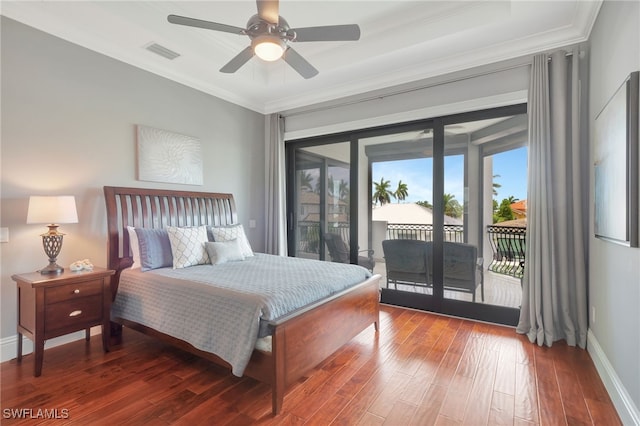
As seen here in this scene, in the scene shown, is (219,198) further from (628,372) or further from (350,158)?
(628,372)

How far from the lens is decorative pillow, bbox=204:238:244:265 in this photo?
10.4 feet

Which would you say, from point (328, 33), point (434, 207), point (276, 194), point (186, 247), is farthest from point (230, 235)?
point (434, 207)

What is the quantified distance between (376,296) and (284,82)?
9.72 feet

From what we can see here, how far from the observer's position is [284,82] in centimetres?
411

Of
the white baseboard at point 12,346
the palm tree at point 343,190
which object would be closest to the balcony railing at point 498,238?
the palm tree at point 343,190

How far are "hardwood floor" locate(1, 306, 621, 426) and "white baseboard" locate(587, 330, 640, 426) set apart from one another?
0.06 meters

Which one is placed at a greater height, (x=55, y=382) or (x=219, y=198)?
(x=219, y=198)

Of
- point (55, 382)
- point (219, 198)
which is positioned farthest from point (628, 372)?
point (219, 198)

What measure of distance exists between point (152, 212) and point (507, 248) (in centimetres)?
395

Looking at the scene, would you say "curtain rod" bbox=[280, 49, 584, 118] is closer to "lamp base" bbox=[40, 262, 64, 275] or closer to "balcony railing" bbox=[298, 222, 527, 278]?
"balcony railing" bbox=[298, 222, 527, 278]

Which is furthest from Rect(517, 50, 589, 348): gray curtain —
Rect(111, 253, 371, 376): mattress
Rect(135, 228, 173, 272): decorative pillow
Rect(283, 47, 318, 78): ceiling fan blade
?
Rect(135, 228, 173, 272): decorative pillow

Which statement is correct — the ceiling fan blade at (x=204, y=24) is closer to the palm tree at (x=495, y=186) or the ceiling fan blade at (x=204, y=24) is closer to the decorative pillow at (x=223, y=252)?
the decorative pillow at (x=223, y=252)

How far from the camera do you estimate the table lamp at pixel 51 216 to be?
245cm

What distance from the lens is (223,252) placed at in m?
3.23
